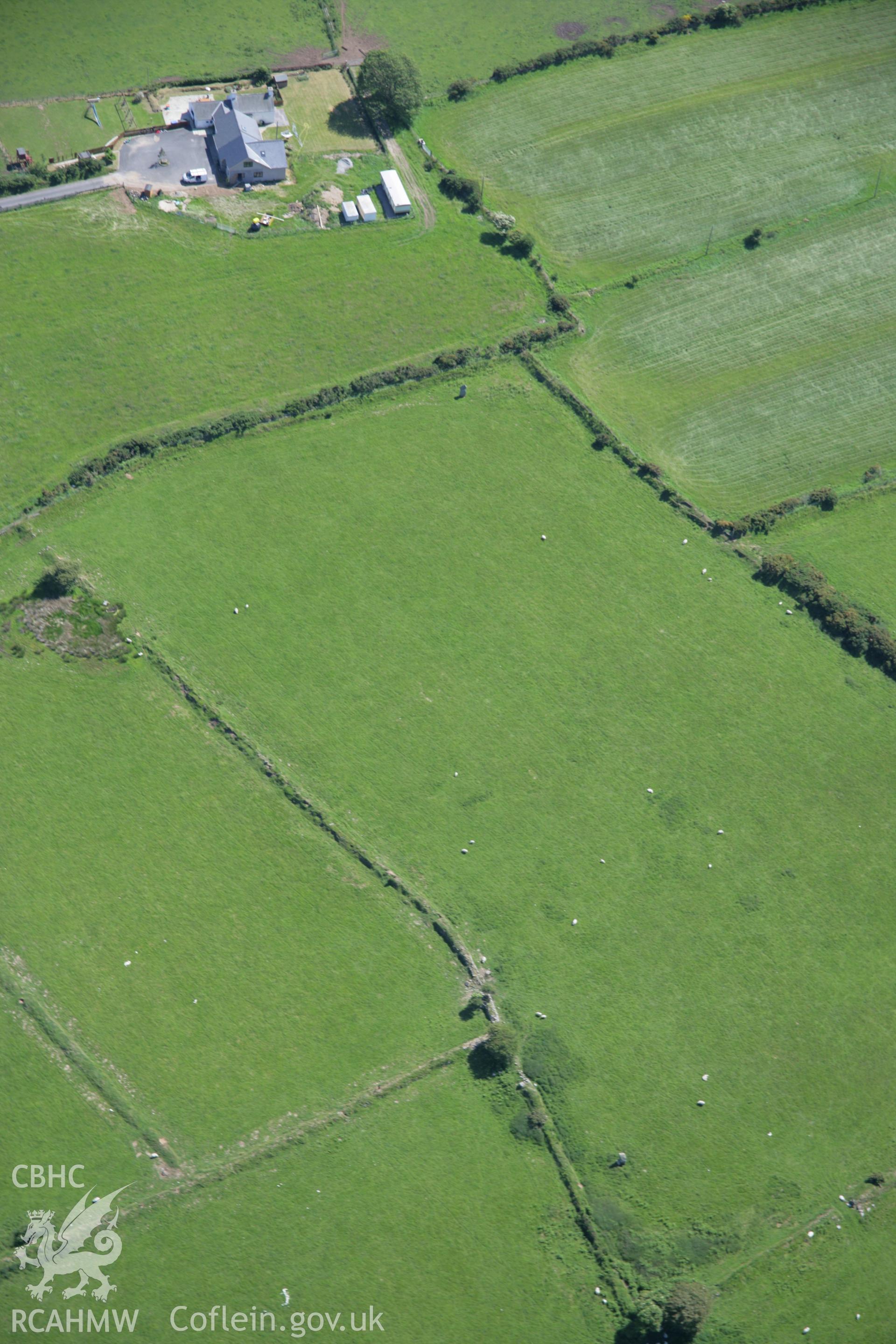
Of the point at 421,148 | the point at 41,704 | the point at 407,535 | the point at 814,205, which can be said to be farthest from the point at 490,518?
the point at 814,205

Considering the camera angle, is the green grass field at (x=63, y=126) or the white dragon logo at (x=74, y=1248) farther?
the green grass field at (x=63, y=126)

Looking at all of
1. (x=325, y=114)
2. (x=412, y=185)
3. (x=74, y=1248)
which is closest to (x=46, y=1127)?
(x=74, y=1248)

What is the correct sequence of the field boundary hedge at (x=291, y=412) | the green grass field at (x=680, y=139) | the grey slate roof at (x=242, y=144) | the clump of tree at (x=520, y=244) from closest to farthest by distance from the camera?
the field boundary hedge at (x=291, y=412), the clump of tree at (x=520, y=244), the grey slate roof at (x=242, y=144), the green grass field at (x=680, y=139)

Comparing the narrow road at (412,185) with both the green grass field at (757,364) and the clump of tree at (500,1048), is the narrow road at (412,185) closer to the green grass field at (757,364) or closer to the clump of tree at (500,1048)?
the green grass field at (757,364)

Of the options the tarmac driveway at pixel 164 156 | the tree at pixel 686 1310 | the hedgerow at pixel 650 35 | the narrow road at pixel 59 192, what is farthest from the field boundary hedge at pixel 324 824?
the hedgerow at pixel 650 35

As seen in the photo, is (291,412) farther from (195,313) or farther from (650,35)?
(650,35)
